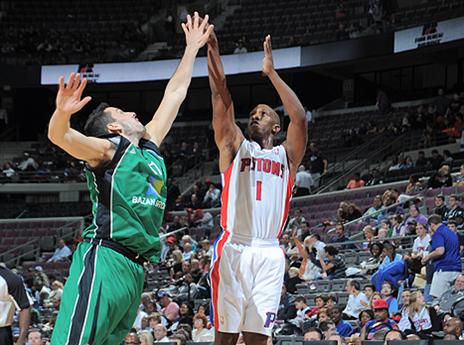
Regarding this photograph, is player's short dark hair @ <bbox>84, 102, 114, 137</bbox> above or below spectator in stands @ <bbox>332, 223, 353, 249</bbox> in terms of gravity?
above

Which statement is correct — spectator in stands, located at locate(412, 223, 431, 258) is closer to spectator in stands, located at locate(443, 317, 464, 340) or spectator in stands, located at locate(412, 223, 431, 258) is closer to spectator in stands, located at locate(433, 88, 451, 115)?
spectator in stands, located at locate(443, 317, 464, 340)

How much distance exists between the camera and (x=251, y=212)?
6703 millimetres

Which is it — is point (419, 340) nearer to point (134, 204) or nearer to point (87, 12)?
point (134, 204)

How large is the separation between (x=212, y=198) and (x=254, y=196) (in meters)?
17.4

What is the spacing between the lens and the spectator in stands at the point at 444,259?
12.0 metres

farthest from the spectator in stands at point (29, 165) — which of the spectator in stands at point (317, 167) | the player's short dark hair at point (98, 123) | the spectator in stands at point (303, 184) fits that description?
the player's short dark hair at point (98, 123)

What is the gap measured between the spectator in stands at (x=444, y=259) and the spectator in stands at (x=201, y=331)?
9.84 feet

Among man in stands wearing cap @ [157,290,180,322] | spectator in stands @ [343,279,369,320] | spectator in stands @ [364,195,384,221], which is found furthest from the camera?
spectator in stands @ [364,195,384,221]

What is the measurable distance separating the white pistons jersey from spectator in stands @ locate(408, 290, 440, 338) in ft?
15.7

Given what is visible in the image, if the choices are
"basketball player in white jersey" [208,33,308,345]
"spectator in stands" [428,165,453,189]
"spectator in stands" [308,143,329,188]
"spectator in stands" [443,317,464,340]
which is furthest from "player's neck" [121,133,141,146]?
"spectator in stands" [308,143,329,188]

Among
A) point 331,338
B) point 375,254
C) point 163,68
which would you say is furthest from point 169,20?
point 331,338

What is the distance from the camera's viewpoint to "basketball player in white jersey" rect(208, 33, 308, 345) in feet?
21.3

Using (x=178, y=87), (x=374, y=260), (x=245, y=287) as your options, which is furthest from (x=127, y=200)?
(x=374, y=260)

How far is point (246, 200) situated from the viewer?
672 centimetres
